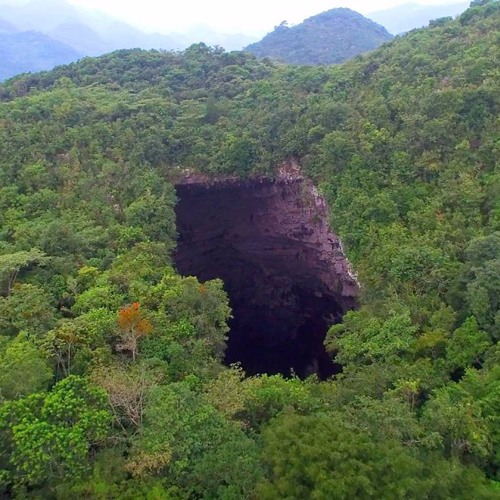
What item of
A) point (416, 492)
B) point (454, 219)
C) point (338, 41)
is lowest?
point (416, 492)

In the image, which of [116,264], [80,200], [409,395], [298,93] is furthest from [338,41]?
[409,395]

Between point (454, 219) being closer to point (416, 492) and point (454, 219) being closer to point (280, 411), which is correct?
point (280, 411)

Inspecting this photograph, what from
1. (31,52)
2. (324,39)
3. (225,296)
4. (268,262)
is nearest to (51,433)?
(225,296)

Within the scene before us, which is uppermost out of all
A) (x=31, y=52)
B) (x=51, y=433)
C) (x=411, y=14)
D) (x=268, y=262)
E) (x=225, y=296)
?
(x=411, y=14)

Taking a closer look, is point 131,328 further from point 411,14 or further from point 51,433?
point 411,14

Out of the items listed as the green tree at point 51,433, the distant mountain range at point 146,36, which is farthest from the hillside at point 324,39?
the green tree at point 51,433

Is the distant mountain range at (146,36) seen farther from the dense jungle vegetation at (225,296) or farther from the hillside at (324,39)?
the dense jungle vegetation at (225,296)

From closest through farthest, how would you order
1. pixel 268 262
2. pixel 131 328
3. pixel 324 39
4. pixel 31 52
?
pixel 131 328 → pixel 268 262 → pixel 324 39 → pixel 31 52
